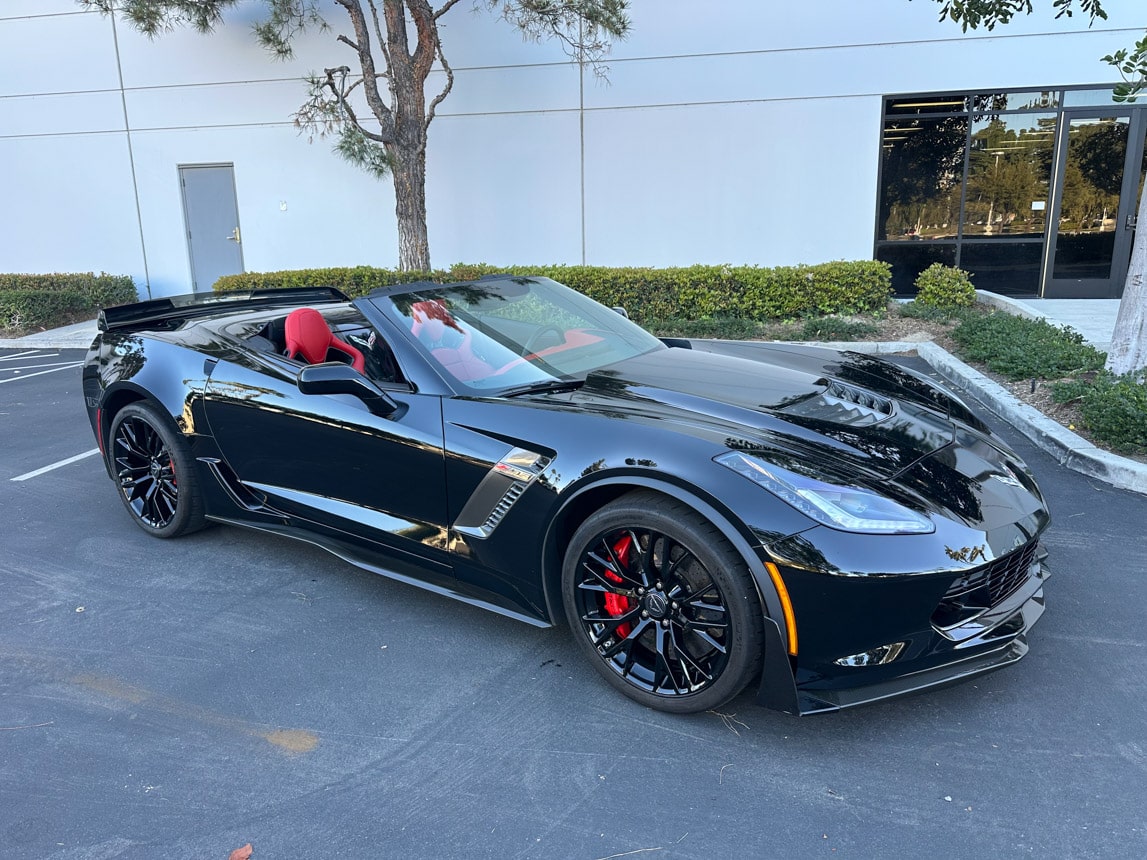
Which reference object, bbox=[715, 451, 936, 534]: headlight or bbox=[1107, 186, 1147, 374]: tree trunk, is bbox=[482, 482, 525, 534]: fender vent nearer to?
bbox=[715, 451, 936, 534]: headlight

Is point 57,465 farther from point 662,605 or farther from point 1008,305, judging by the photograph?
point 1008,305

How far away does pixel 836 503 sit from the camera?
2.52 metres

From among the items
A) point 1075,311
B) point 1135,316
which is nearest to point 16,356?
point 1135,316

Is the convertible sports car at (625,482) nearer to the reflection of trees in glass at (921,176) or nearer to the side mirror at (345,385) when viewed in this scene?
the side mirror at (345,385)

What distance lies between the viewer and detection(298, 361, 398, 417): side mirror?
324cm

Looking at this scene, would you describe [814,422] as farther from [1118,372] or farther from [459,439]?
[1118,372]

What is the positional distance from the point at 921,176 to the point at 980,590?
11.4m

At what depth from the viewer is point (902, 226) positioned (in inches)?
490

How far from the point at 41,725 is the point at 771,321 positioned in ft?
30.4

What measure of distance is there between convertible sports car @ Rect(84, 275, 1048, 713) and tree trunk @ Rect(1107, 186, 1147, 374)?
2855 millimetres

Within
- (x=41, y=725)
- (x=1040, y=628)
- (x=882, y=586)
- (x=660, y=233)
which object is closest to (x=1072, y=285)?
(x=660, y=233)

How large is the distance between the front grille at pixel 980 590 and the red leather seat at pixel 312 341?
278 centimetres

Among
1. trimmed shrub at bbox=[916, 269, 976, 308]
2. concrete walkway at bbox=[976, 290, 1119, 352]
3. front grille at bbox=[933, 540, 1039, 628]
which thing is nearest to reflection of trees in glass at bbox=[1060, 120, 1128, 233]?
concrete walkway at bbox=[976, 290, 1119, 352]

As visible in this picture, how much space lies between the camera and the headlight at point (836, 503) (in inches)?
97.3
